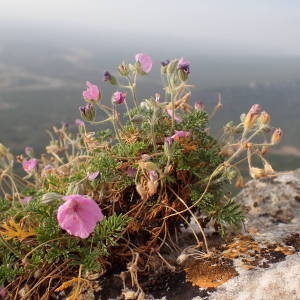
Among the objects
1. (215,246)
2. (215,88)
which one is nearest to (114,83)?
(215,246)

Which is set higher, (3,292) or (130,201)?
(130,201)

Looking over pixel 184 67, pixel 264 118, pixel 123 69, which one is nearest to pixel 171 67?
pixel 184 67

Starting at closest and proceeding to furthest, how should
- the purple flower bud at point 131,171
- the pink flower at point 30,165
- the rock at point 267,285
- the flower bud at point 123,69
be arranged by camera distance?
1. the rock at point 267,285
2. the purple flower bud at point 131,171
3. the flower bud at point 123,69
4. the pink flower at point 30,165

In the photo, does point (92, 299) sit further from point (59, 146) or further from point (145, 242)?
point (59, 146)

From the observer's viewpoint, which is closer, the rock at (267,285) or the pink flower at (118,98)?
the rock at (267,285)

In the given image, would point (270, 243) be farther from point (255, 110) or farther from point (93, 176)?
point (93, 176)

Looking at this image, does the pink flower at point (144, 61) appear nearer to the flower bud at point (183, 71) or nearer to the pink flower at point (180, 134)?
the flower bud at point (183, 71)

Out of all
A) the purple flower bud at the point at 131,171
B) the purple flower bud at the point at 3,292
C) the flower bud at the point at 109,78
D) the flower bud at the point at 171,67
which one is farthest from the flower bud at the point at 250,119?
the purple flower bud at the point at 3,292

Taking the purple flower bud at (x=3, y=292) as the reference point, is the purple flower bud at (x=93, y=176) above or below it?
above
